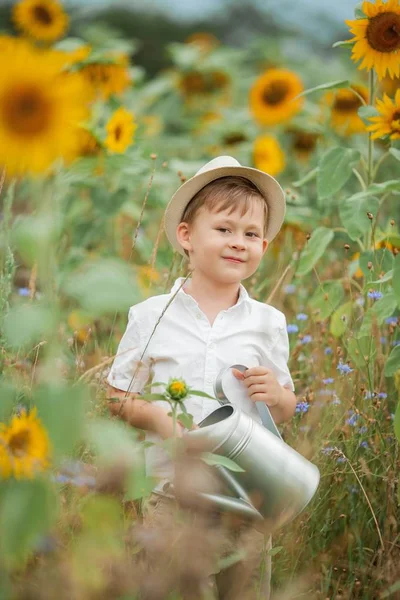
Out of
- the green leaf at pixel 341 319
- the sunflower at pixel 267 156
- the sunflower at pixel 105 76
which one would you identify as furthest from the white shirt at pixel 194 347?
the sunflower at pixel 267 156

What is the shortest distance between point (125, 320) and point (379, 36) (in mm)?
1172

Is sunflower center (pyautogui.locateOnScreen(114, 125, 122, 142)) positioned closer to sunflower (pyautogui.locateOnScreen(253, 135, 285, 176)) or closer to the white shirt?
sunflower (pyautogui.locateOnScreen(253, 135, 285, 176))

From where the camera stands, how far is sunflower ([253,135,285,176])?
3771 millimetres

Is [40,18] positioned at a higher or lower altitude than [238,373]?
higher

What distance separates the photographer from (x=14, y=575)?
4.32ft

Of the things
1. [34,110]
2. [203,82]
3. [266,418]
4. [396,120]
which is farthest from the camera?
[203,82]

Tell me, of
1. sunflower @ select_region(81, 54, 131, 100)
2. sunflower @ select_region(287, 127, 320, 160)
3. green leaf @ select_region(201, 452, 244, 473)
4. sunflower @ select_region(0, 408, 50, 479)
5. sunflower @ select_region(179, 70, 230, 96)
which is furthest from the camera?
sunflower @ select_region(179, 70, 230, 96)

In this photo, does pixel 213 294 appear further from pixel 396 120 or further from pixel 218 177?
pixel 396 120

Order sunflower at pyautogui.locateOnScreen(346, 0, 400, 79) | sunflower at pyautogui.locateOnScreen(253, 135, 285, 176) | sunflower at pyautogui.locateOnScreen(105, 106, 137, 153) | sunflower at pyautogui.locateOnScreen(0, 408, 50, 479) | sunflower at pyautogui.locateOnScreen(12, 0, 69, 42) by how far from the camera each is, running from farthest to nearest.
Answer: sunflower at pyautogui.locateOnScreen(253, 135, 285, 176) → sunflower at pyautogui.locateOnScreen(12, 0, 69, 42) → sunflower at pyautogui.locateOnScreen(105, 106, 137, 153) → sunflower at pyautogui.locateOnScreen(346, 0, 400, 79) → sunflower at pyautogui.locateOnScreen(0, 408, 50, 479)

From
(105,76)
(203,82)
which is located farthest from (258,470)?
(203,82)

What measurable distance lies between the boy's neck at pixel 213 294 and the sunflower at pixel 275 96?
2.44 meters

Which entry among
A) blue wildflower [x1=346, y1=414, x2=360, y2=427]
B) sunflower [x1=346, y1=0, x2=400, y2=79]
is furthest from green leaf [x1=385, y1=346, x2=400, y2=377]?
sunflower [x1=346, y1=0, x2=400, y2=79]

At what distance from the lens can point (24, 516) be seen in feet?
3.34

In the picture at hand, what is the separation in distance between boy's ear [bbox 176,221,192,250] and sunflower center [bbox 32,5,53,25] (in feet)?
6.65
